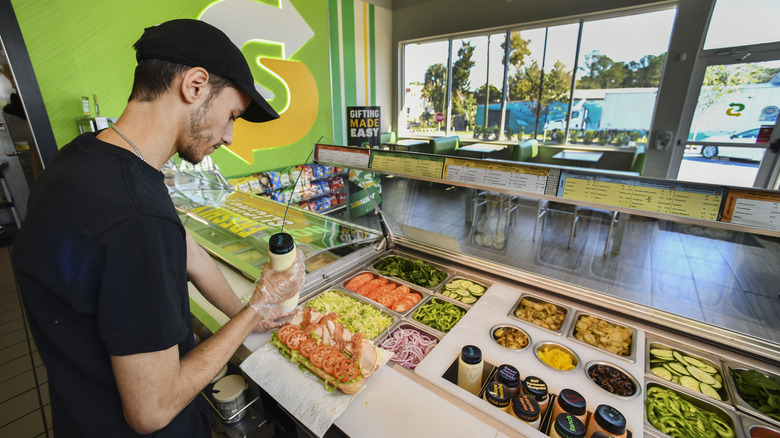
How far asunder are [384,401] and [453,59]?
8624 millimetres

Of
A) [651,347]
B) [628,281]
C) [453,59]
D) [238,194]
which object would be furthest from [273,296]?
[453,59]

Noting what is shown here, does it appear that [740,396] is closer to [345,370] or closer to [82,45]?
[345,370]

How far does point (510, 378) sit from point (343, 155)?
168cm

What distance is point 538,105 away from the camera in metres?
7.38

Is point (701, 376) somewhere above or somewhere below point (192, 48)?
below

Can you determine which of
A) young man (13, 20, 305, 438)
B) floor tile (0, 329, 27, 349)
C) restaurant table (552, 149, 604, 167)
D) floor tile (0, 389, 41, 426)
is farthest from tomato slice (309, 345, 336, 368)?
restaurant table (552, 149, 604, 167)

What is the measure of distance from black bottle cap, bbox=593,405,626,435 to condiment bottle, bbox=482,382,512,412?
0.27 meters

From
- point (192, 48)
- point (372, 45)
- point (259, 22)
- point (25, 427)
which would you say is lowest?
point (25, 427)

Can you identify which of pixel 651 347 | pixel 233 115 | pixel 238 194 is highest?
pixel 233 115

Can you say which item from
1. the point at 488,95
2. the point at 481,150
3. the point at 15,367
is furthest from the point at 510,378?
the point at 488,95

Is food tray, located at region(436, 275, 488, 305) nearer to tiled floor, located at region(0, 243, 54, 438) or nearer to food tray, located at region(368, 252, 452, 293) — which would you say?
food tray, located at region(368, 252, 452, 293)

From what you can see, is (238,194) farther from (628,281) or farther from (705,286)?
(705,286)

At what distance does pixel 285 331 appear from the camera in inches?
57.6

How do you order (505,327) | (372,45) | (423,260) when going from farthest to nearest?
(372,45)
(423,260)
(505,327)
